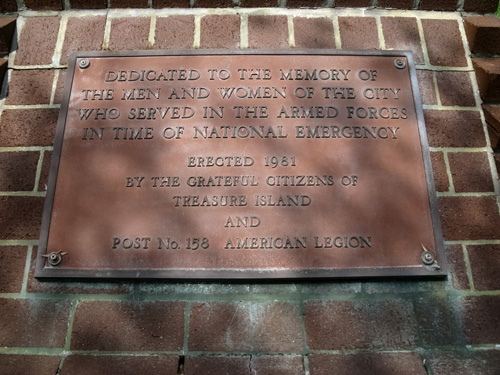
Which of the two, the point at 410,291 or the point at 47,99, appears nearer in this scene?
the point at 410,291

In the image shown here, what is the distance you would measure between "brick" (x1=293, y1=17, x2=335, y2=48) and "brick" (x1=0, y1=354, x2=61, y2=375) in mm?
1830

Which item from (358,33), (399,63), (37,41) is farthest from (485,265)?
(37,41)

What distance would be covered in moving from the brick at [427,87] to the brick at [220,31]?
936mm

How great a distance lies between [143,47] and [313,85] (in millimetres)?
891

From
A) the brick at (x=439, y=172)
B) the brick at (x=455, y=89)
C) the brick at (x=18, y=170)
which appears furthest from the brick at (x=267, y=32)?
the brick at (x=18, y=170)

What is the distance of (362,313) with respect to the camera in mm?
1929

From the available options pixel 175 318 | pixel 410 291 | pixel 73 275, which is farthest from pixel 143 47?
pixel 410 291

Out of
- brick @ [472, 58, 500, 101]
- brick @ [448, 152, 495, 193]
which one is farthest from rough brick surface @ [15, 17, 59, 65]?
brick @ [472, 58, 500, 101]

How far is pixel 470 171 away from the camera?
2.21 metres

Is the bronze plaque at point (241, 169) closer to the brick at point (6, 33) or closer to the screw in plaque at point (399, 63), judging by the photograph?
the screw in plaque at point (399, 63)

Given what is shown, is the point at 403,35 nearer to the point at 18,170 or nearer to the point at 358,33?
the point at 358,33

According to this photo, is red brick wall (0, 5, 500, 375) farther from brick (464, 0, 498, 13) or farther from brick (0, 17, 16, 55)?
brick (464, 0, 498, 13)

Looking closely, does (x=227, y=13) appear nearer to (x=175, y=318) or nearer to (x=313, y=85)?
(x=313, y=85)

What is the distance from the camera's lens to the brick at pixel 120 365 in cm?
184
